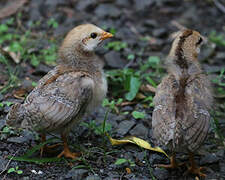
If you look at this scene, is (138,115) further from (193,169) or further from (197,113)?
(197,113)

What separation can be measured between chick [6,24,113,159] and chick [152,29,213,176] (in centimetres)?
85

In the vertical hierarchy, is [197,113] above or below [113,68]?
above

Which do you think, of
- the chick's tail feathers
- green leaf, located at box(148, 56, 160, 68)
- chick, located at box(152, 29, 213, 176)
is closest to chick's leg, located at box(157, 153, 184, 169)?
chick, located at box(152, 29, 213, 176)

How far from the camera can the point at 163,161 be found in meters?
5.13

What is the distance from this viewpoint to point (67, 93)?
4.78 m

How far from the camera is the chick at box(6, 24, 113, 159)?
4637mm

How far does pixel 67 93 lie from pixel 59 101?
5.7 inches

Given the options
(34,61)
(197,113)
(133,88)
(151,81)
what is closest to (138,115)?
(133,88)

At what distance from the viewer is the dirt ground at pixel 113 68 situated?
4.79 meters

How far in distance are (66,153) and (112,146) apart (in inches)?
25.5

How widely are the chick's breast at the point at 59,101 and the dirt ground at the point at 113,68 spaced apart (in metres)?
0.45

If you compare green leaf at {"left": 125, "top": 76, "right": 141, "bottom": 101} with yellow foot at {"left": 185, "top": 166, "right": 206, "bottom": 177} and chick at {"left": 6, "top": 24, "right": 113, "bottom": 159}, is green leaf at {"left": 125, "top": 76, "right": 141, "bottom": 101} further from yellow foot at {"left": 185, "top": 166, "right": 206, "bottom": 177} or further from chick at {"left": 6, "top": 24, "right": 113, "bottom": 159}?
yellow foot at {"left": 185, "top": 166, "right": 206, "bottom": 177}

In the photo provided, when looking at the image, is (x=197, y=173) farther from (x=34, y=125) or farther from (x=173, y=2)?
(x=173, y=2)

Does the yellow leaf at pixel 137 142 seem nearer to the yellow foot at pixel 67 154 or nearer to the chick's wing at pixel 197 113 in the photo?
the yellow foot at pixel 67 154
